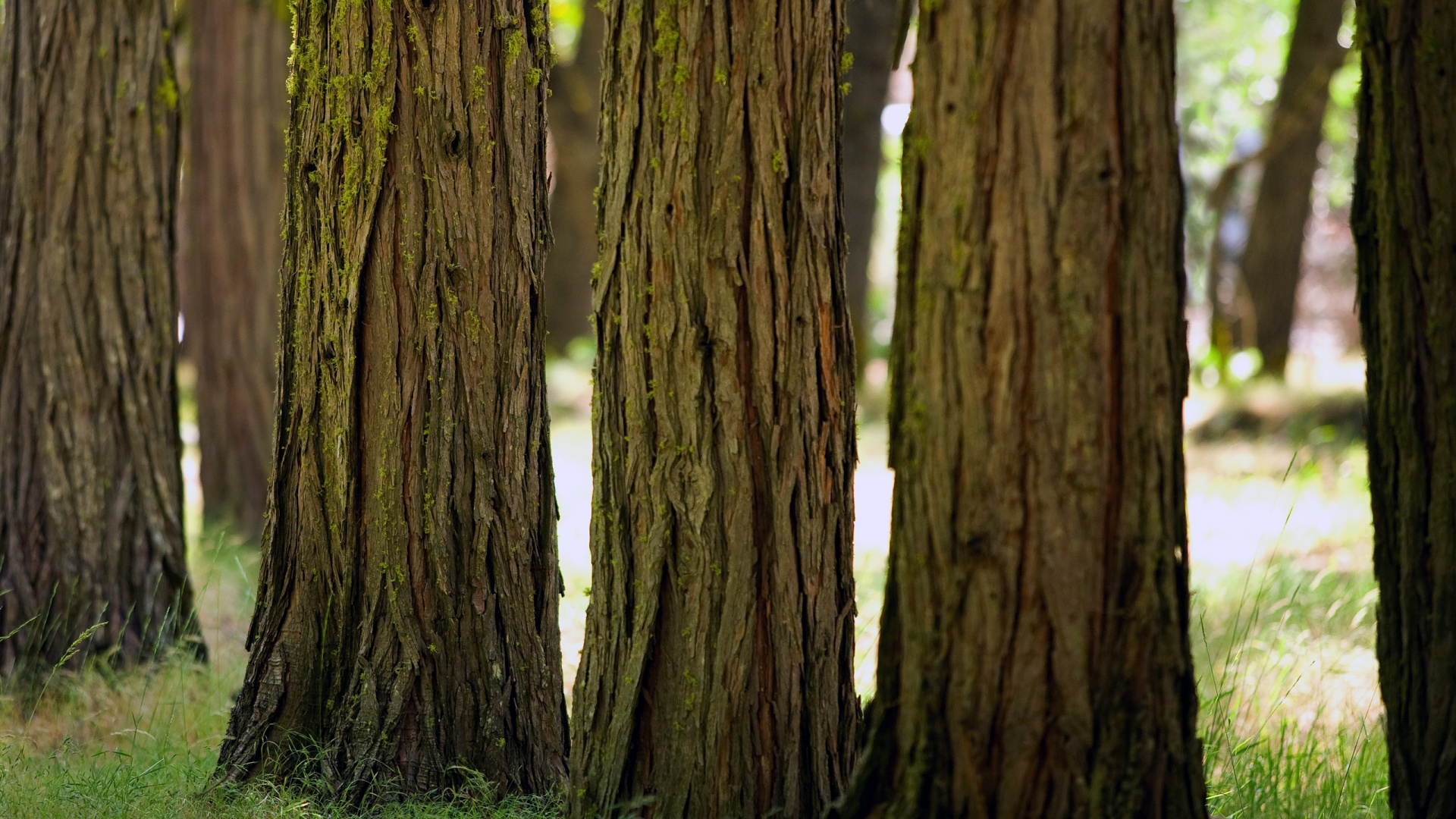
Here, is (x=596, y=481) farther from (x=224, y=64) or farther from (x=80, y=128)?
(x=224, y=64)

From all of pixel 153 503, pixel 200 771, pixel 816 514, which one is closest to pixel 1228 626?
pixel 816 514

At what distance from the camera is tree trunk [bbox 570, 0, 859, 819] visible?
2.90 meters

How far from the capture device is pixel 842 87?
310 centimetres

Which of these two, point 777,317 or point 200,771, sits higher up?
point 777,317

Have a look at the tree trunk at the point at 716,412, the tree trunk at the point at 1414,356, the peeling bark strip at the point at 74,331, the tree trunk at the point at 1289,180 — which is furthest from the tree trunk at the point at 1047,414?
the tree trunk at the point at 1289,180

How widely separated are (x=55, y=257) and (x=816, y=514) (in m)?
3.61

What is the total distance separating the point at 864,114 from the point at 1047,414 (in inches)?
378

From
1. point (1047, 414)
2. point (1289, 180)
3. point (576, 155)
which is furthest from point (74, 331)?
point (1289, 180)

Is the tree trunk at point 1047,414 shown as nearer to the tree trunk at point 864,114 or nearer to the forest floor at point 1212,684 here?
the forest floor at point 1212,684

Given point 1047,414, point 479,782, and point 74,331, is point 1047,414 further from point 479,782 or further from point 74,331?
point 74,331

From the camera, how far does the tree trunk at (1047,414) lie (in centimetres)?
239

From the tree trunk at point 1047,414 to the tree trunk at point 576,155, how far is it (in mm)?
12534

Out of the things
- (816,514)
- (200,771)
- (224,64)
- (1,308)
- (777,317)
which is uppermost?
(224,64)

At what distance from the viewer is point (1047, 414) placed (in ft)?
7.94
